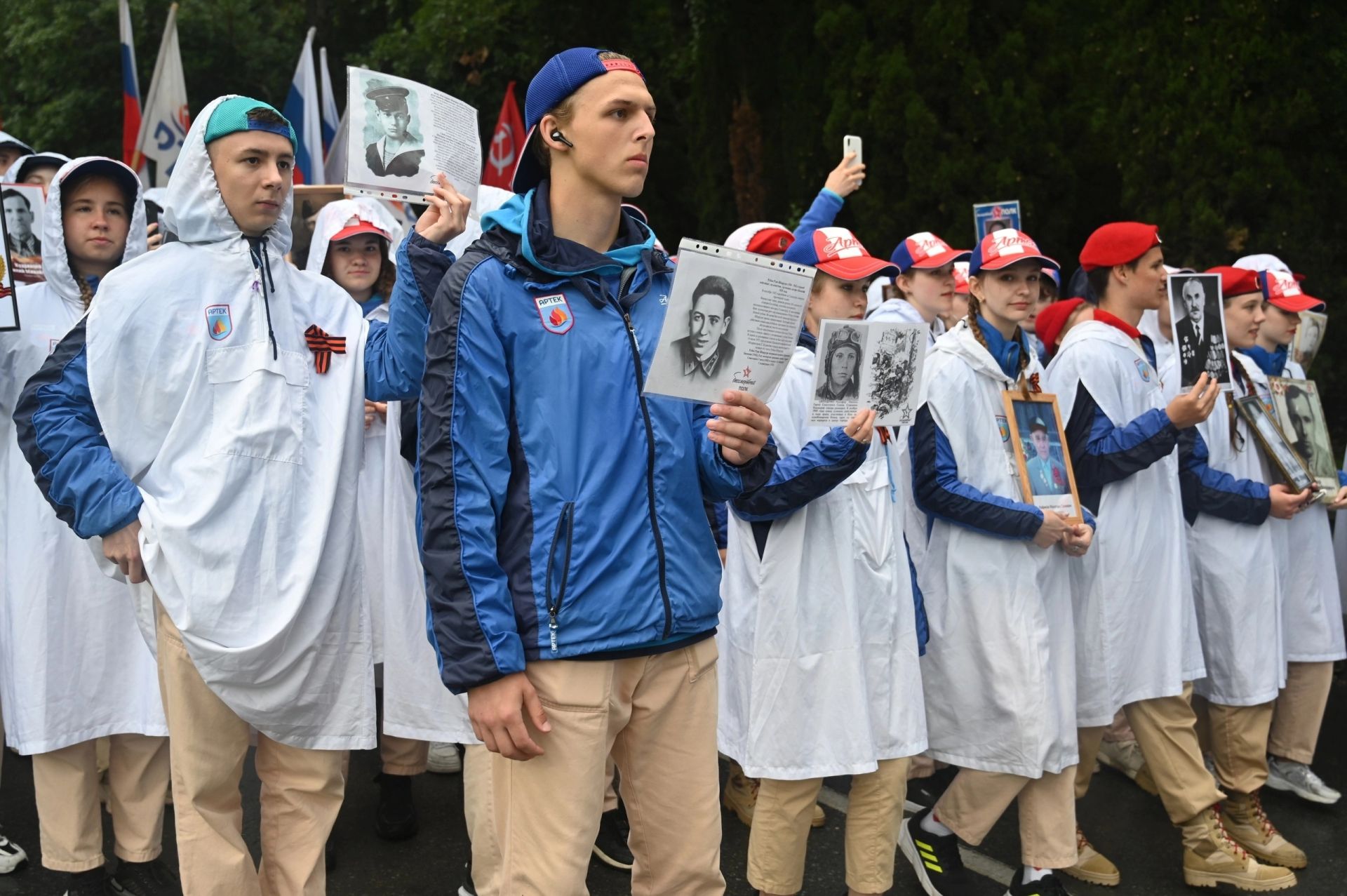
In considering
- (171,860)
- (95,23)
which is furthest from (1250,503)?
(95,23)

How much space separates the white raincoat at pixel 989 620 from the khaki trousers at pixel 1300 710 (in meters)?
1.78

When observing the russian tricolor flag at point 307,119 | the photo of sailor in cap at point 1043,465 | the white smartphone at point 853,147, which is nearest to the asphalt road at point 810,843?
the photo of sailor in cap at point 1043,465

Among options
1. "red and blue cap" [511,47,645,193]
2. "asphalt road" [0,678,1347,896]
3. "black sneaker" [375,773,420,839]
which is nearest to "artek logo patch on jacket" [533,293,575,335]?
"red and blue cap" [511,47,645,193]

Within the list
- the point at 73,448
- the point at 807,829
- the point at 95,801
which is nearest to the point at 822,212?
the point at 807,829

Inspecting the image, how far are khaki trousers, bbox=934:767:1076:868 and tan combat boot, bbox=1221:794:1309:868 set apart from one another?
1.02m

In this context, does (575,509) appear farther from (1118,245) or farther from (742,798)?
(1118,245)

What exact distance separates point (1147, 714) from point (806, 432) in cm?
185

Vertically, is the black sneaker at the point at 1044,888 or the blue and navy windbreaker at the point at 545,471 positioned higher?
the blue and navy windbreaker at the point at 545,471

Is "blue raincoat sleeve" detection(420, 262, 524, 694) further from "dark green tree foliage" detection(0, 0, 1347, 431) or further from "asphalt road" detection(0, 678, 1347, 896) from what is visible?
"dark green tree foliage" detection(0, 0, 1347, 431)

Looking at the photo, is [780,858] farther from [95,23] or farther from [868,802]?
[95,23]

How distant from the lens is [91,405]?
3684 millimetres

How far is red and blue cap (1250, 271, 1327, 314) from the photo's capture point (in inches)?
248

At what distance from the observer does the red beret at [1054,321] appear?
583cm

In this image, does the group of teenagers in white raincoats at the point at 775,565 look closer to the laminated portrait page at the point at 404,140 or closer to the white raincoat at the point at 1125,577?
the white raincoat at the point at 1125,577
